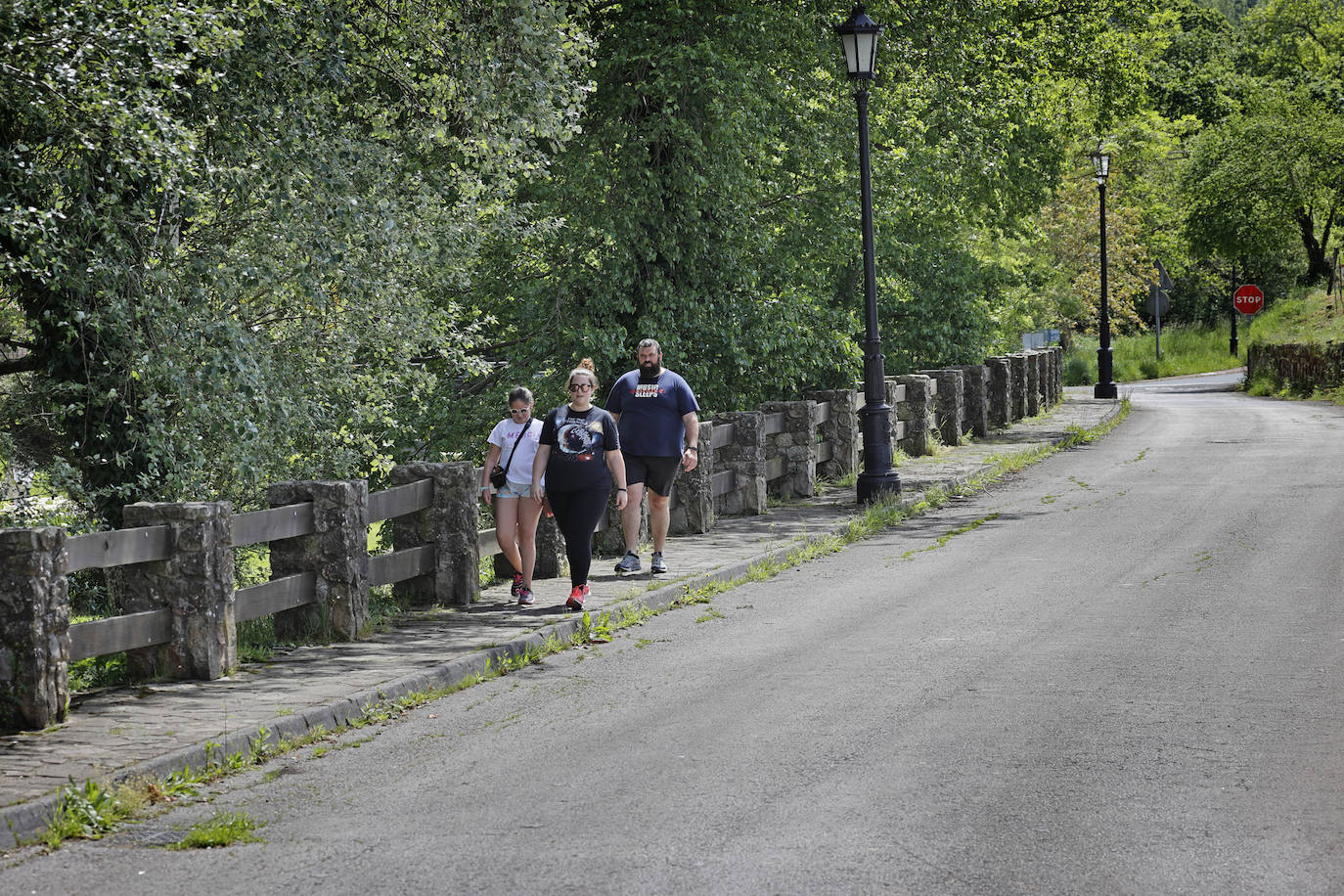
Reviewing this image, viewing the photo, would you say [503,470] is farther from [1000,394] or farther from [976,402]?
[1000,394]

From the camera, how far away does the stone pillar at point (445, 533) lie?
10969 millimetres

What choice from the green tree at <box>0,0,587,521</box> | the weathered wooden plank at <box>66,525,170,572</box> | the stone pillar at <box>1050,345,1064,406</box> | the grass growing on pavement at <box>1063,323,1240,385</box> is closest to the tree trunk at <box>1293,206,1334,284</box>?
the grass growing on pavement at <box>1063,323,1240,385</box>

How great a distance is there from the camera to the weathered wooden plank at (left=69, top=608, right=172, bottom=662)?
26.6 ft

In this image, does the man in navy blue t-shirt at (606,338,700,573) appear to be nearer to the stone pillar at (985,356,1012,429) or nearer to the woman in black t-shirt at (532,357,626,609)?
the woman in black t-shirt at (532,357,626,609)

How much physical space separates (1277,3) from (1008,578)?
68.1m

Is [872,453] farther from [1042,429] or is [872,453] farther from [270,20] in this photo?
[1042,429]

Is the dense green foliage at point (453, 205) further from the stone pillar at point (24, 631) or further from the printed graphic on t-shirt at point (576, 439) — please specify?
the stone pillar at point (24, 631)

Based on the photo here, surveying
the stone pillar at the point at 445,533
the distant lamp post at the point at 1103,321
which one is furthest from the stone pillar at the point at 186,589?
the distant lamp post at the point at 1103,321

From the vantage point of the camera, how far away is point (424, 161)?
53.4 feet

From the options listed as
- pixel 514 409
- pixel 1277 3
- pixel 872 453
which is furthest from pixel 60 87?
pixel 1277 3

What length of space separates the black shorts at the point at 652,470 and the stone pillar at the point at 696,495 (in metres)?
2.15

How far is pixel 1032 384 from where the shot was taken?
1300 inches

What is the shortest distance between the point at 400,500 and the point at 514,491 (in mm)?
1022

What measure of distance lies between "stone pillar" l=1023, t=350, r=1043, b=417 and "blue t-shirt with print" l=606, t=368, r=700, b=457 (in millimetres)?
20620
